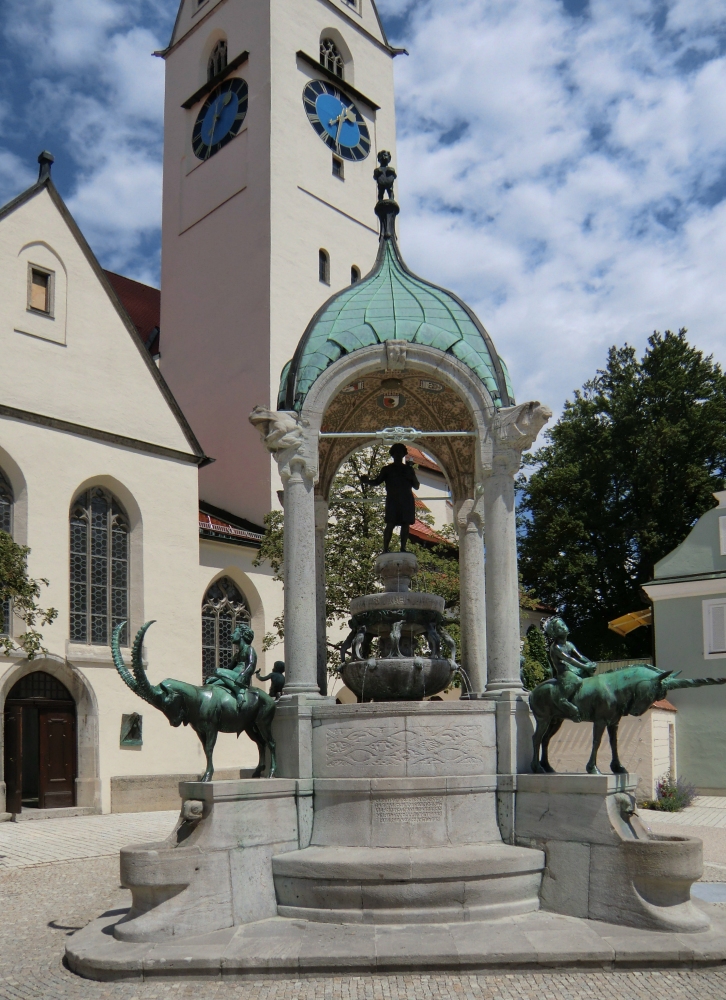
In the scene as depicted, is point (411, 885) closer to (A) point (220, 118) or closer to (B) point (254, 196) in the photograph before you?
(B) point (254, 196)

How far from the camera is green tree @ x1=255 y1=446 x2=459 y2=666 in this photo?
69.2 ft

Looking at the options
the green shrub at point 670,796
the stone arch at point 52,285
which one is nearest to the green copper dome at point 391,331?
the green shrub at point 670,796

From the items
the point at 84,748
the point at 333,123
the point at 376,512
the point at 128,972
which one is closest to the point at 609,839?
the point at 128,972

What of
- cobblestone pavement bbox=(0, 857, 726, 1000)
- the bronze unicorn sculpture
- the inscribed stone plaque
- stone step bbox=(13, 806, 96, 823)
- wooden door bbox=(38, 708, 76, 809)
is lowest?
stone step bbox=(13, 806, 96, 823)

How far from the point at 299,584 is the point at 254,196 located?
24.9 meters

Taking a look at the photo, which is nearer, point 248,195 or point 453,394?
point 453,394

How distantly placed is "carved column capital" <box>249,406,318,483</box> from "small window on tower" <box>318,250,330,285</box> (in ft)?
78.1

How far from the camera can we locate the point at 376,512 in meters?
22.2

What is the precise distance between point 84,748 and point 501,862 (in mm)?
16375

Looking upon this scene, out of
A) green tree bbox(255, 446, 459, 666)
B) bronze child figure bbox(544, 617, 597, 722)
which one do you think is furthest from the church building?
bronze child figure bbox(544, 617, 597, 722)

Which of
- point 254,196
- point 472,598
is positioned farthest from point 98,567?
point 472,598

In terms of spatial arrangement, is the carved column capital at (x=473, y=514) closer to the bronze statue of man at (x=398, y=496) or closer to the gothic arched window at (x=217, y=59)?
the bronze statue of man at (x=398, y=496)

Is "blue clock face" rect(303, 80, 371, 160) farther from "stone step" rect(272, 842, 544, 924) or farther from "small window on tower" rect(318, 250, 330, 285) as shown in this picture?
"stone step" rect(272, 842, 544, 924)

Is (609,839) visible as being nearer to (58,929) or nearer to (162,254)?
(58,929)
